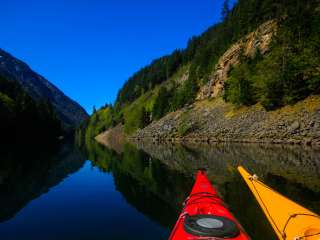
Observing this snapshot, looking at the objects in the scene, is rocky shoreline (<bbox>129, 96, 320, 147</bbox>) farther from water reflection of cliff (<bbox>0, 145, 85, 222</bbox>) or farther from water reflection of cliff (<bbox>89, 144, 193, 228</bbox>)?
water reflection of cliff (<bbox>0, 145, 85, 222</bbox>)

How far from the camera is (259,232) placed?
9.27m

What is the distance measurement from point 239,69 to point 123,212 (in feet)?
193

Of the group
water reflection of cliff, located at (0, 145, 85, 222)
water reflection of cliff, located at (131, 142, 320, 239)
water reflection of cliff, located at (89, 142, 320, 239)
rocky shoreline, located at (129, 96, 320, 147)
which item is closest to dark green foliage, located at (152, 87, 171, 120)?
rocky shoreline, located at (129, 96, 320, 147)

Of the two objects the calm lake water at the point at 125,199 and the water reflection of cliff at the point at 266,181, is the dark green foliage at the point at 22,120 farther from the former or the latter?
the water reflection of cliff at the point at 266,181

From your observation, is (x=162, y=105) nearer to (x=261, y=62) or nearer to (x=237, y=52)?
(x=237, y=52)

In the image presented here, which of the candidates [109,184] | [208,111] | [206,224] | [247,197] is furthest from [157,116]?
[206,224]

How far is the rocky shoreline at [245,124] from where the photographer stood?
39469mm

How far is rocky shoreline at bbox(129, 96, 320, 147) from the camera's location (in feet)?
129

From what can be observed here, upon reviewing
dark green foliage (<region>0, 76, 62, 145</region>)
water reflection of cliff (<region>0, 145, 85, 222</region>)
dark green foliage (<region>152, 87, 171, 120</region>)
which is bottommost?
water reflection of cliff (<region>0, 145, 85, 222</region>)

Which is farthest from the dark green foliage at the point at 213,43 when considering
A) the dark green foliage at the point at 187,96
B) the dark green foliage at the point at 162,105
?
the dark green foliage at the point at 162,105

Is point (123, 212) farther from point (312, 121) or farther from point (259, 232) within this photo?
point (312, 121)

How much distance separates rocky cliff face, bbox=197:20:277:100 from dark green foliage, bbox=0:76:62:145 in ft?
165

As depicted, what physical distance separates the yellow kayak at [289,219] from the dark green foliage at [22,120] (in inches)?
2996

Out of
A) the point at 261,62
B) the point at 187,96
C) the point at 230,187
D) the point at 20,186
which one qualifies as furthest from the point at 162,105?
the point at 230,187
